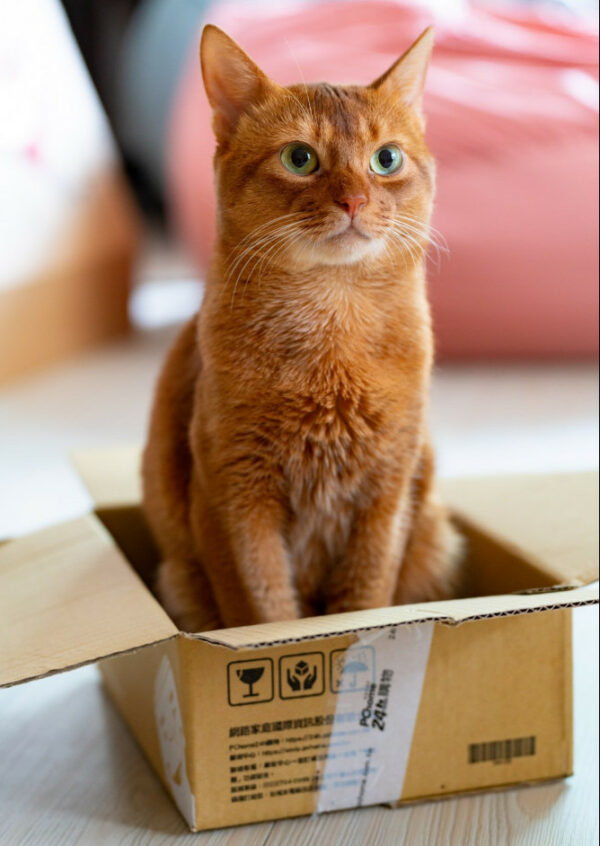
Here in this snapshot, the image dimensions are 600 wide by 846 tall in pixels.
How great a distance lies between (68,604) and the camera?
1172 mm

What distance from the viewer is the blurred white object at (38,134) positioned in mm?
3199

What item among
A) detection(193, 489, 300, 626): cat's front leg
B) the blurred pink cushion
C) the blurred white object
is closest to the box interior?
detection(193, 489, 300, 626): cat's front leg

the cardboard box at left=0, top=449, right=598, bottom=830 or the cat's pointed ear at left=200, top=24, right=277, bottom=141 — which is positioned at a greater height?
the cat's pointed ear at left=200, top=24, right=277, bottom=141

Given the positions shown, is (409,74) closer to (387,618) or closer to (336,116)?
(336,116)

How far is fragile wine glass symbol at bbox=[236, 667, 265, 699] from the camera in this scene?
3.64 ft

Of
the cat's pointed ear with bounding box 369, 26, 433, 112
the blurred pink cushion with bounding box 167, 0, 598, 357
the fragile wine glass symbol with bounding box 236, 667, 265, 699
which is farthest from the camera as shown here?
the blurred pink cushion with bounding box 167, 0, 598, 357

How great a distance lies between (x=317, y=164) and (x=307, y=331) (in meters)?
0.19

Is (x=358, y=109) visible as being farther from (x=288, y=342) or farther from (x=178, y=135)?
(x=178, y=135)

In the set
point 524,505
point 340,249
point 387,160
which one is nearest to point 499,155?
point 524,505

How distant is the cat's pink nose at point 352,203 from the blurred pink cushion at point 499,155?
133 centimetres

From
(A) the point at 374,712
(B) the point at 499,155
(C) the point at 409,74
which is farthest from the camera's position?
(B) the point at 499,155

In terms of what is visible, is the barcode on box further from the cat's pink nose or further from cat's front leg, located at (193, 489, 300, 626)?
the cat's pink nose

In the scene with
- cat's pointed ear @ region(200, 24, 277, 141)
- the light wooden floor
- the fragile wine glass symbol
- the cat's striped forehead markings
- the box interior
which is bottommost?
the light wooden floor

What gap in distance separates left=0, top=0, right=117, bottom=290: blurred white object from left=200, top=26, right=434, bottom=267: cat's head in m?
1.99
